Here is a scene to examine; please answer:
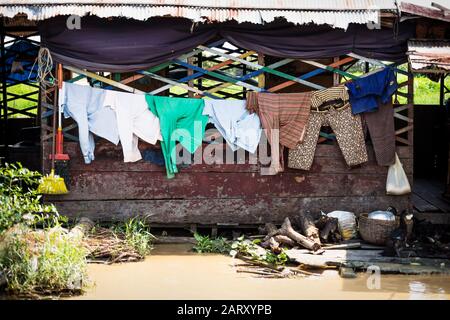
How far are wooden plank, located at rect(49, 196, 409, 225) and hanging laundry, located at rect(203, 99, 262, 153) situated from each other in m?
0.85

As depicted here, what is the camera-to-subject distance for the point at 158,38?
31.8 feet

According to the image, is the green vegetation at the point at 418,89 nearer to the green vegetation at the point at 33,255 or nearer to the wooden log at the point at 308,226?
the wooden log at the point at 308,226

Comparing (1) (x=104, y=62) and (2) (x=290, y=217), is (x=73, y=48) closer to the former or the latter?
(1) (x=104, y=62)

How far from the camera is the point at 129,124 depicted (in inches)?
382

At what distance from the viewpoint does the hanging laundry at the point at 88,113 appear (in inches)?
380

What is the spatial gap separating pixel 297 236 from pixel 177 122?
7.65ft

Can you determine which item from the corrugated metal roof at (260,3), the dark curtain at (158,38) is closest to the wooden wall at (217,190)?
the dark curtain at (158,38)

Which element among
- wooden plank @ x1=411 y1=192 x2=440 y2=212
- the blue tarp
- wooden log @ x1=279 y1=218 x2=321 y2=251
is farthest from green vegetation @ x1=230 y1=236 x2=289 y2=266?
the blue tarp

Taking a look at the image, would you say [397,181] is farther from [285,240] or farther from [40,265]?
[40,265]

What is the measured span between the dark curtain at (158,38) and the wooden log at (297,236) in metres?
2.41

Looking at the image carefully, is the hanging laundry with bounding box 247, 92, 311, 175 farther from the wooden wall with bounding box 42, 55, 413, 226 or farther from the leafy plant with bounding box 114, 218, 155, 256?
the leafy plant with bounding box 114, 218, 155, 256

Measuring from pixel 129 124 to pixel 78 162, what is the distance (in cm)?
93

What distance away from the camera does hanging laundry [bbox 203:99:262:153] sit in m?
9.78
